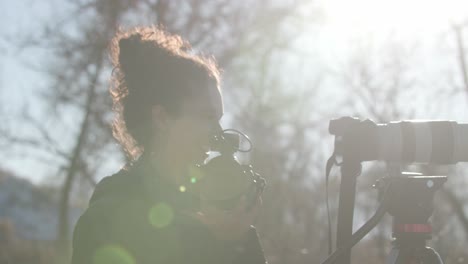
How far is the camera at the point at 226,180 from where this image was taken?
2158 millimetres

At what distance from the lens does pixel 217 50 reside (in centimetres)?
1004

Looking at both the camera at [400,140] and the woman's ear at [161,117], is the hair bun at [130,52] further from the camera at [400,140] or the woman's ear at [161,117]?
the camera at [400,140]

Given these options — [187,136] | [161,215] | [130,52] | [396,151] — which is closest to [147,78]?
[130,52]

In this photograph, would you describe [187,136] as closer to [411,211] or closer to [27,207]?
[411,211]

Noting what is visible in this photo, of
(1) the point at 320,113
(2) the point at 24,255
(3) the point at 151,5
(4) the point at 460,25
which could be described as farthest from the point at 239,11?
(2) the point at 24,255

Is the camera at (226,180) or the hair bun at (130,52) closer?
the camera at (226,180)

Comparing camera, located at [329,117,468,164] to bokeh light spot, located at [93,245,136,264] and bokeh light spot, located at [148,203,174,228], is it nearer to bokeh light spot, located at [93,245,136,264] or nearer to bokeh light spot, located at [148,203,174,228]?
bokeh light spot, located at [148,203,174,228]

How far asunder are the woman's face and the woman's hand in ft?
0.65

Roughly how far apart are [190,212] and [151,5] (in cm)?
664

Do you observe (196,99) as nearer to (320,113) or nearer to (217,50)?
(217,50)

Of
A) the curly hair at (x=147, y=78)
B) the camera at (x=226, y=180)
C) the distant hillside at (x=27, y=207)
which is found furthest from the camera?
the distant hillside at (x=27, y=207)

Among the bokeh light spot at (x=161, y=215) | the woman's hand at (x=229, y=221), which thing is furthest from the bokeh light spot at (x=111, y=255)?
the woman's hand at (x=229, y=221)

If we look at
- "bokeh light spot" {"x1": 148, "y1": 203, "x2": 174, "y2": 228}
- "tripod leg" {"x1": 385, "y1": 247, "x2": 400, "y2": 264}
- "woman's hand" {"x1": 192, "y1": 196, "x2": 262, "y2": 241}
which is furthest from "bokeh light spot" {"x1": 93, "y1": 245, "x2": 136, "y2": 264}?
"tripod leg" {"x1": 385, "y1": 247, "x2": 400, "y2": 264}

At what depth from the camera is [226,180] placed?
86.3 inches
